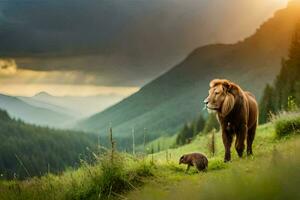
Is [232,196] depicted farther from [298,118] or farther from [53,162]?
[53,162]

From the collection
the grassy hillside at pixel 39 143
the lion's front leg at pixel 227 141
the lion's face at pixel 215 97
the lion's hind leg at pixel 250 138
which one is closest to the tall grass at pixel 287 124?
the lion's hind leg at pixel 250 138

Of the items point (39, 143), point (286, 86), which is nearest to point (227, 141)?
point (286, 86)

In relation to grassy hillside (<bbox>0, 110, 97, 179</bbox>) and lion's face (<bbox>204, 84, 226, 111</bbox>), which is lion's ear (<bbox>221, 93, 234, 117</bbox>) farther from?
grassy hillside (<bbox>0, 110, 97, 179</bbox>)

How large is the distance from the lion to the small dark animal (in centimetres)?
88

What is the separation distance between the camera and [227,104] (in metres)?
11.9

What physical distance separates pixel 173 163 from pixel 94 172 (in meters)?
2.34

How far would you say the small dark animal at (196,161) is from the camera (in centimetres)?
1162

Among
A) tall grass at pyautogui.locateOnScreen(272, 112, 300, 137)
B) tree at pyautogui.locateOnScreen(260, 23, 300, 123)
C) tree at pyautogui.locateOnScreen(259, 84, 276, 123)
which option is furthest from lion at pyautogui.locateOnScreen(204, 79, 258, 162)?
tree at pyautogui.locateOnScreen(259, 84, 276, 123)

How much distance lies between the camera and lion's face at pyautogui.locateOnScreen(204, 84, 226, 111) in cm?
1146

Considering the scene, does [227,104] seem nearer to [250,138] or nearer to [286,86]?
[250,138]

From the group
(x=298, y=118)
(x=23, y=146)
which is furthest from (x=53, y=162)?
(x=298, y=118)

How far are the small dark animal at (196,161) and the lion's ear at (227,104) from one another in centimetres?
96

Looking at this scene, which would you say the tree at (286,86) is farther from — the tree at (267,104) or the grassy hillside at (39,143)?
the grassy hillside at (39,143)

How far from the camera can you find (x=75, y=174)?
40.2 ft
